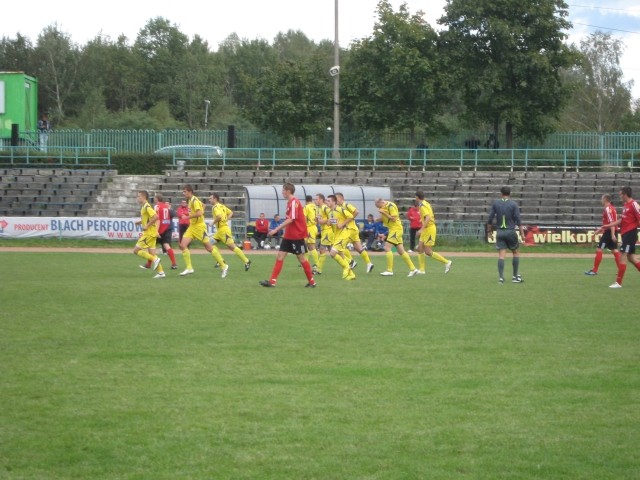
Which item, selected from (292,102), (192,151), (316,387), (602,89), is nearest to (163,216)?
(316,387)

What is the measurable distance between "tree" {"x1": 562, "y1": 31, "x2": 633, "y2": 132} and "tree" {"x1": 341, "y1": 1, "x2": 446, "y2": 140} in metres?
31.1

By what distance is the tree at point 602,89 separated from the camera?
7612 centimetres

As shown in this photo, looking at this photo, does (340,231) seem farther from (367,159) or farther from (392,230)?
(367,159)

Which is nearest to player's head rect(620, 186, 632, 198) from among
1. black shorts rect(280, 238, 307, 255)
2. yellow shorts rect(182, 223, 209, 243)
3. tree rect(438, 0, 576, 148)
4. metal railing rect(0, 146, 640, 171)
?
black shorts rect(280, 238, 307, 255)

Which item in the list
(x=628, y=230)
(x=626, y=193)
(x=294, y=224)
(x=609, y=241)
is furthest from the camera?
(x=609, y=241)

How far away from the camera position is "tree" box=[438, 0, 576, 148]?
46.7m

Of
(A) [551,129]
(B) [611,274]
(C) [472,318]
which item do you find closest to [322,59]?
(A) [551,129]

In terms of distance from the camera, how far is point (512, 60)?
47094mm

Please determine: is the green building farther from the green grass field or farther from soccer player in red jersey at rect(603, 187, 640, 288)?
soccer player in red jersey at rect(603, 187, 640, 288)

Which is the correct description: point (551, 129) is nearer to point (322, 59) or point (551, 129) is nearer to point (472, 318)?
point (322, 59)

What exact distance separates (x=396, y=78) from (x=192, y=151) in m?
10.8

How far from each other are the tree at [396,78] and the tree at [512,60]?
1.48m

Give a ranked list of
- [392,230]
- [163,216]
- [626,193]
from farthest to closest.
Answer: [163,216] → [392,230] → [626,193]

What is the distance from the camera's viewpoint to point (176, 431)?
22.8 ft
